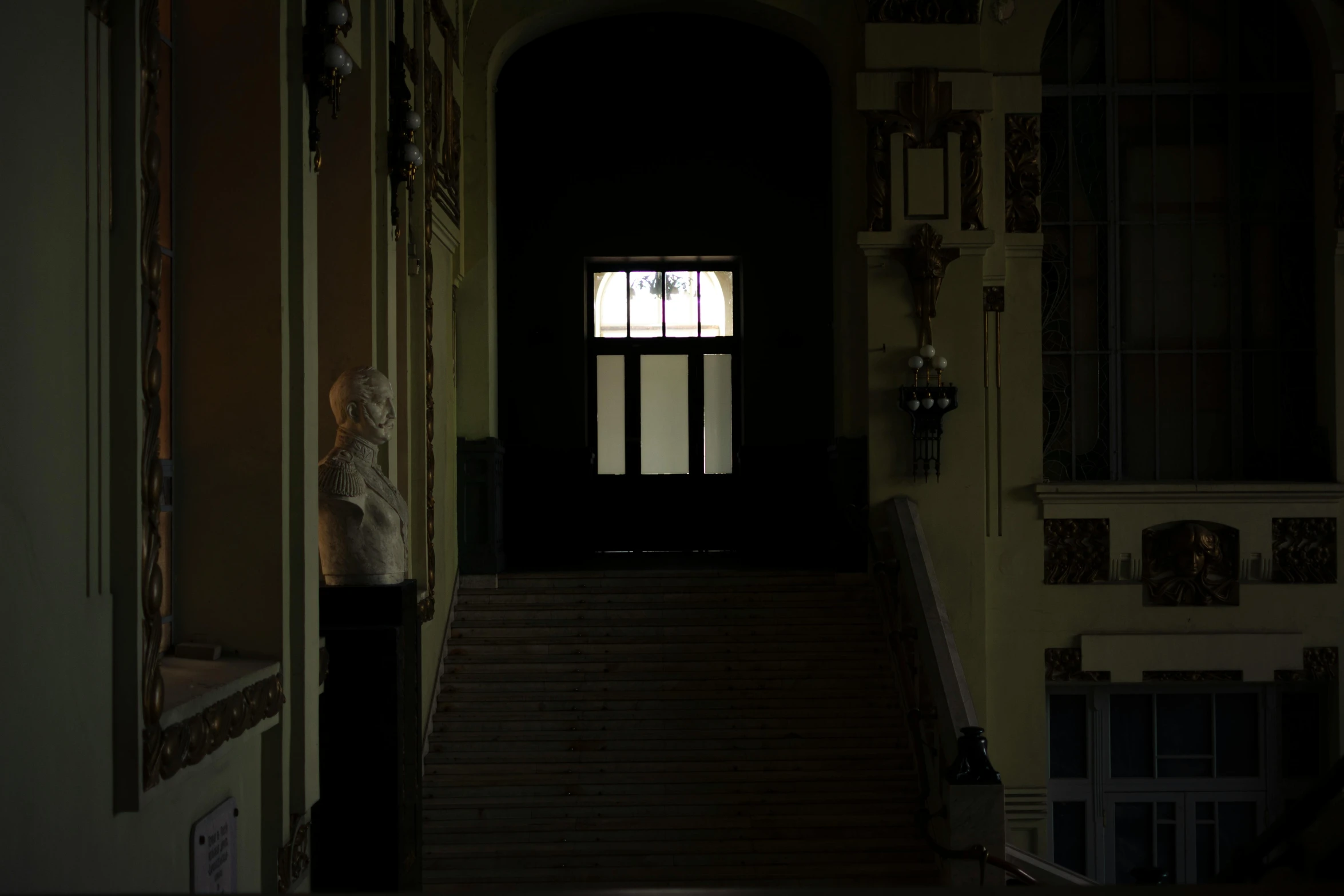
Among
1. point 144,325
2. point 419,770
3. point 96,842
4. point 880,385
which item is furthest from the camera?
point 880,385

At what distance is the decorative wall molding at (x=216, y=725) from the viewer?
132 inches

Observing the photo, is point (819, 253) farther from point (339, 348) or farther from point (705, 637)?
point (339, 348)

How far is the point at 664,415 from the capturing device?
1316cm

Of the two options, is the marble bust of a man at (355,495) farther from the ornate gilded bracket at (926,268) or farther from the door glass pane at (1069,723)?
the door glass pane at (1069,723)

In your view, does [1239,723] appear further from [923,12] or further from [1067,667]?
[923,12]

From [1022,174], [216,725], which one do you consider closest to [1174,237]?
[1022,174]

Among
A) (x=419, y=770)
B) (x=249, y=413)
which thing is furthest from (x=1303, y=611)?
(x=249, y=413)

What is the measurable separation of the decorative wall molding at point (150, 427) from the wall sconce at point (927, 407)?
6767 mm

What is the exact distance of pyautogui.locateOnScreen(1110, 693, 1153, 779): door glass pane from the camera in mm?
9922

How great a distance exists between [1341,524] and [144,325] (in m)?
9.30

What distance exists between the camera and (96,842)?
9.68ft

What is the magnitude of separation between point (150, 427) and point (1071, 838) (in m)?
Answer: 8.47

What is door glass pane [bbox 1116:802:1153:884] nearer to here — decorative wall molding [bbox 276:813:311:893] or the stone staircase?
the stone staircase

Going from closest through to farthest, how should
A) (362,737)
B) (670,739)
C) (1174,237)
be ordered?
(362,737) → (670,739) → (1174,237)
